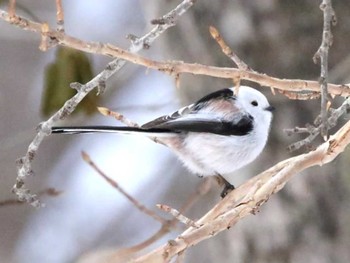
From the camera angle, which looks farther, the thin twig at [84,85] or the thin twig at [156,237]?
the thin twig at [156,237]

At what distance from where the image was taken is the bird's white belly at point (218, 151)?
126cm

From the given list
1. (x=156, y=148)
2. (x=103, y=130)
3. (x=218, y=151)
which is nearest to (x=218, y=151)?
(x=218, y=151)

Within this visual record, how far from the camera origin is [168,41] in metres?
1.78

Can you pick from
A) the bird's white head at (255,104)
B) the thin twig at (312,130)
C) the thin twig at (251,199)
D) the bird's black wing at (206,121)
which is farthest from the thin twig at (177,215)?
the bird's white head at (255,104)

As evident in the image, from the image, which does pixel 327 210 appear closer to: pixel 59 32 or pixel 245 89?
pixel 245 89

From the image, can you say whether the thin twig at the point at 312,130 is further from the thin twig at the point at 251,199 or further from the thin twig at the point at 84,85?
the thin twig at the point at 84,85

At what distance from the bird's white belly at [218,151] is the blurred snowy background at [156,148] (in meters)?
0.28

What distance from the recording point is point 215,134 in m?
1.27

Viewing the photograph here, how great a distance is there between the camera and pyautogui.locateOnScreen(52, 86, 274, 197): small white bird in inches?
49.3

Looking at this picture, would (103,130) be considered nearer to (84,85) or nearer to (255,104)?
(84,85)

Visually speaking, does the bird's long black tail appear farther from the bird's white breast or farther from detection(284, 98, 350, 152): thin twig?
detection(284, 98, 350, 152): thin twig

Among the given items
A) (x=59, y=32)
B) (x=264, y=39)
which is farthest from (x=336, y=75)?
(x=59, y=32)

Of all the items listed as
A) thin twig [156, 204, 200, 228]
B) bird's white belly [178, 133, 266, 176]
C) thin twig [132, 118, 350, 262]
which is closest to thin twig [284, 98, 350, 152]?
thin twig [132, 118, 350, 262]

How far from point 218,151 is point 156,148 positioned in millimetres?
1644
